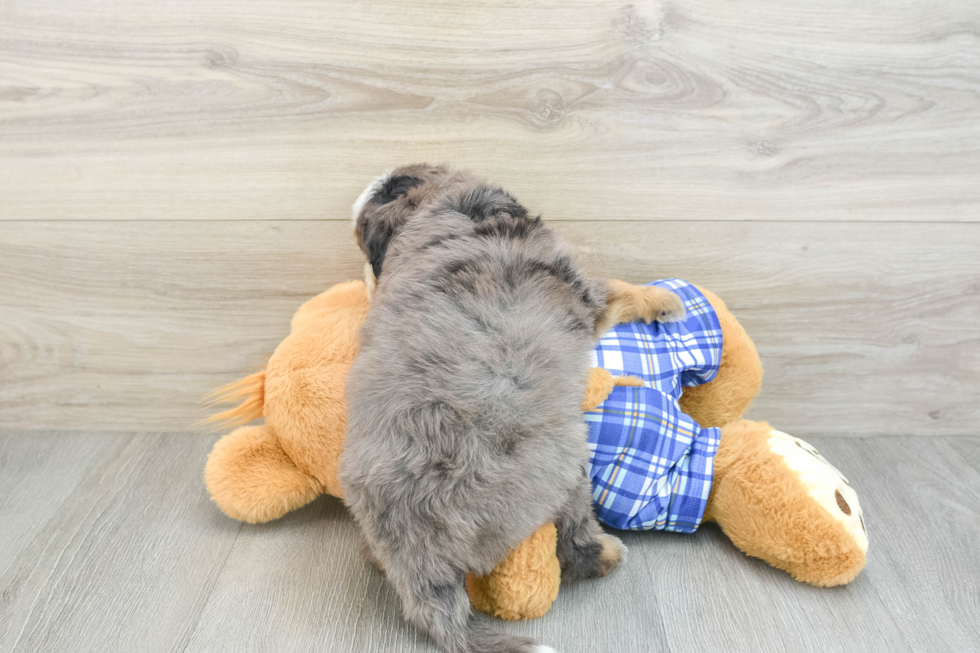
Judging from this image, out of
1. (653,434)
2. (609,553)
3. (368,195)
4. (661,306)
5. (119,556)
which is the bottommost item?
(119,556)

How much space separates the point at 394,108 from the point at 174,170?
1.13ft

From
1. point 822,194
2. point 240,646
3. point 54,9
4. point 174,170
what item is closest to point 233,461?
point 240,646

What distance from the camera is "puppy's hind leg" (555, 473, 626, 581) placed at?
29.5 inches

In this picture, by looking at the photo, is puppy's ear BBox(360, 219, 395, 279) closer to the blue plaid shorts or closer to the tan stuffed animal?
the tan stuffed animal

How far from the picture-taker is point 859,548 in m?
0.79

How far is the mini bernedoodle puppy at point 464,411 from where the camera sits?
0.67 metres

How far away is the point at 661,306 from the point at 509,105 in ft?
1.19

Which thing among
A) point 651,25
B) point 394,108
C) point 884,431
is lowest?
point 884,431

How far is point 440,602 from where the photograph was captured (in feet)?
2.25

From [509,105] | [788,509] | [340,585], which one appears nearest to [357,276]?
[509,105]

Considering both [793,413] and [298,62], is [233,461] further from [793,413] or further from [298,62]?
[793,413]

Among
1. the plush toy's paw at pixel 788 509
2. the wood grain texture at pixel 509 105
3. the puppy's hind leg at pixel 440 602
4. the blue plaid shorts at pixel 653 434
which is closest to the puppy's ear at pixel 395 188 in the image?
the wood grain texture at pixel 509 105

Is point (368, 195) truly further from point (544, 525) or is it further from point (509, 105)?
point (544, 525)

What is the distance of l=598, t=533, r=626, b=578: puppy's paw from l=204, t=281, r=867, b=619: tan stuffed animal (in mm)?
75
